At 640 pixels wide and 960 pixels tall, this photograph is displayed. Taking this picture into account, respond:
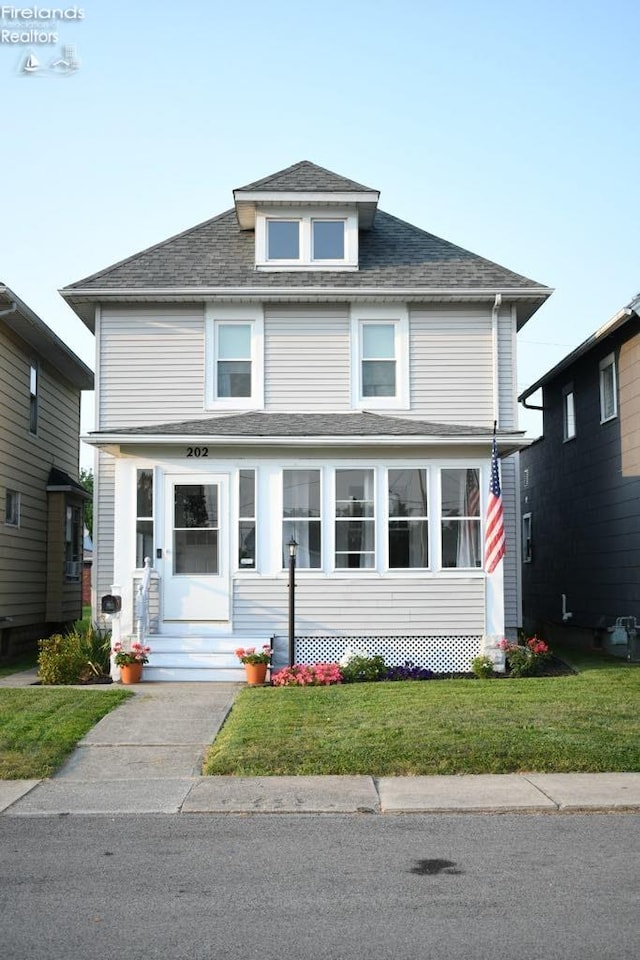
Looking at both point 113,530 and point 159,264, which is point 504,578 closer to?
point 113,530

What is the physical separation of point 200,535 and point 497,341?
240 inches

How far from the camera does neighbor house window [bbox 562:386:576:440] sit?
21.4 m

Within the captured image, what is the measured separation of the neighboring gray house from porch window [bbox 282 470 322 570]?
558cm

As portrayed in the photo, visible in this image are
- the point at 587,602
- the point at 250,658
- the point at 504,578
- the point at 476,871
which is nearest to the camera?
the point at 476,871

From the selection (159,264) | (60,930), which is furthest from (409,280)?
(60,930)

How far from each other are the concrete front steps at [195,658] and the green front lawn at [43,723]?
1.58 m

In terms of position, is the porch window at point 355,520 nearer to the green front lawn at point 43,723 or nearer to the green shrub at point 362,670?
the green shrub at point 362,670

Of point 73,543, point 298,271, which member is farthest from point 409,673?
point 73,543

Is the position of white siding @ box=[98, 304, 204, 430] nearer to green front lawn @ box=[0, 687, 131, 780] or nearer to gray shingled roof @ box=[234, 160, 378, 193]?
gray shingled roof @ box=[234, 160, 378, 193]

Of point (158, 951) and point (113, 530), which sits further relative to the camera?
point (113, 530)

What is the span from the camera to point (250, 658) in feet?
48.5

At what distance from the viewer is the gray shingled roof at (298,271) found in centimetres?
1753

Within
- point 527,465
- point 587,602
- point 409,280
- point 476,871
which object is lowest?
point 476,871

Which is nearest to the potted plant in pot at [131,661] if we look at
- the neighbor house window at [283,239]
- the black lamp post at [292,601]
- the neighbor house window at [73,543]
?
the black lamp post at [292,601]
